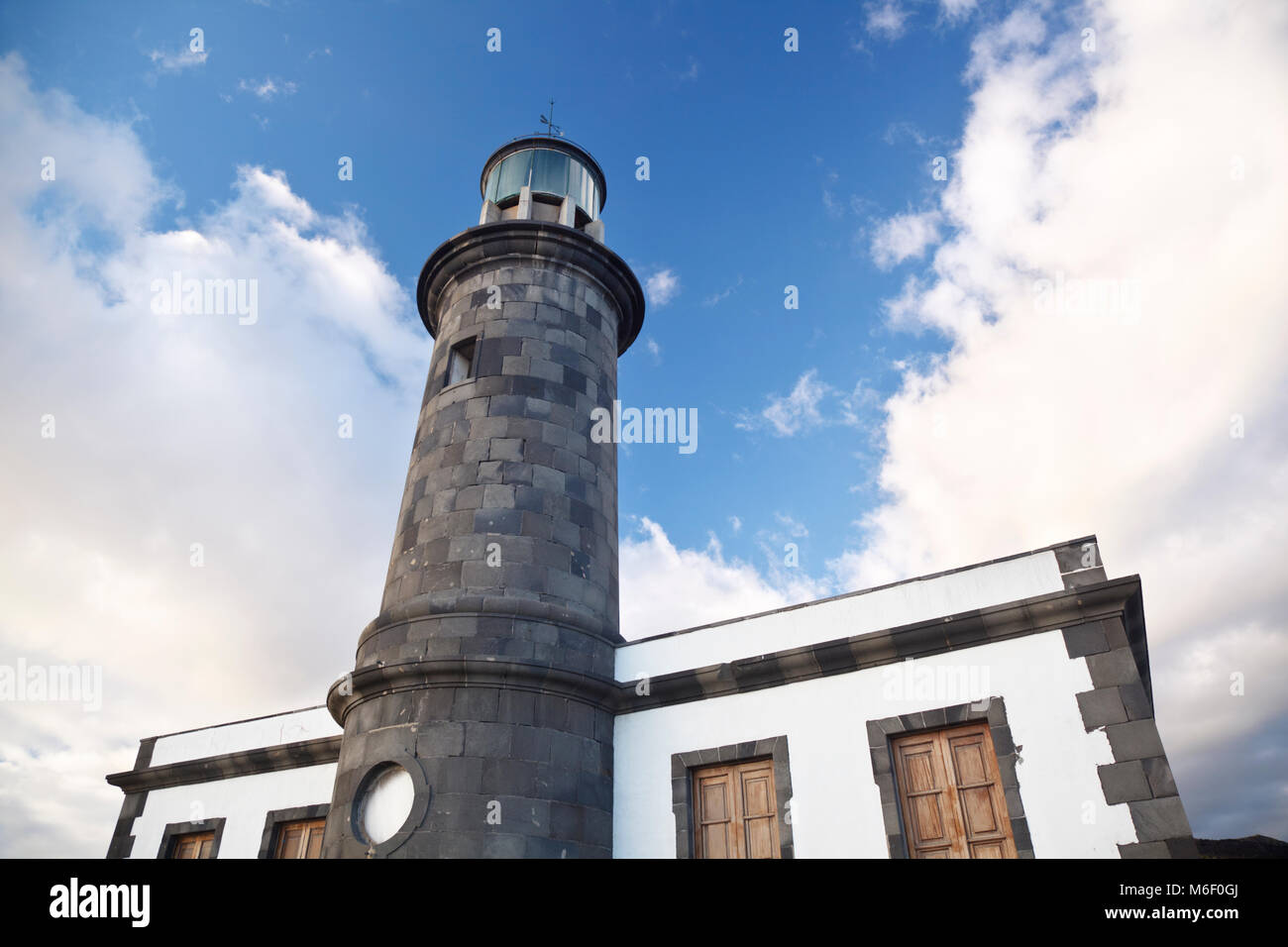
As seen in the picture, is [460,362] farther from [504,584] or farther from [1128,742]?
[1128,742]

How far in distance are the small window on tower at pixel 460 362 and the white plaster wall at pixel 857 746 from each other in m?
5.43

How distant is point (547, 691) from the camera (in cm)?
881

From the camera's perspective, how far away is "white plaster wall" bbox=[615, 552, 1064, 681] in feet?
27.7

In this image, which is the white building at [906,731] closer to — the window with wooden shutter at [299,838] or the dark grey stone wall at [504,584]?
the dark grey stone wall at [504,584]

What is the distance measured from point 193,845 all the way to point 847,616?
12.0 metres

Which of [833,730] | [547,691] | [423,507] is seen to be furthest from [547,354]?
[833,730]

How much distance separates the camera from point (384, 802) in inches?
323

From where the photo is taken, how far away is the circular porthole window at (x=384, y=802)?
8.03 m

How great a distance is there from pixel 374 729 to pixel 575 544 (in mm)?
3179

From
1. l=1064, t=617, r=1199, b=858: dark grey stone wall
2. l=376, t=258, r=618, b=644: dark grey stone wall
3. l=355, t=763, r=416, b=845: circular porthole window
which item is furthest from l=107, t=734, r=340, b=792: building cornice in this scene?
l=1064, t=617, r=1199, b=858: dark grey stone wall
